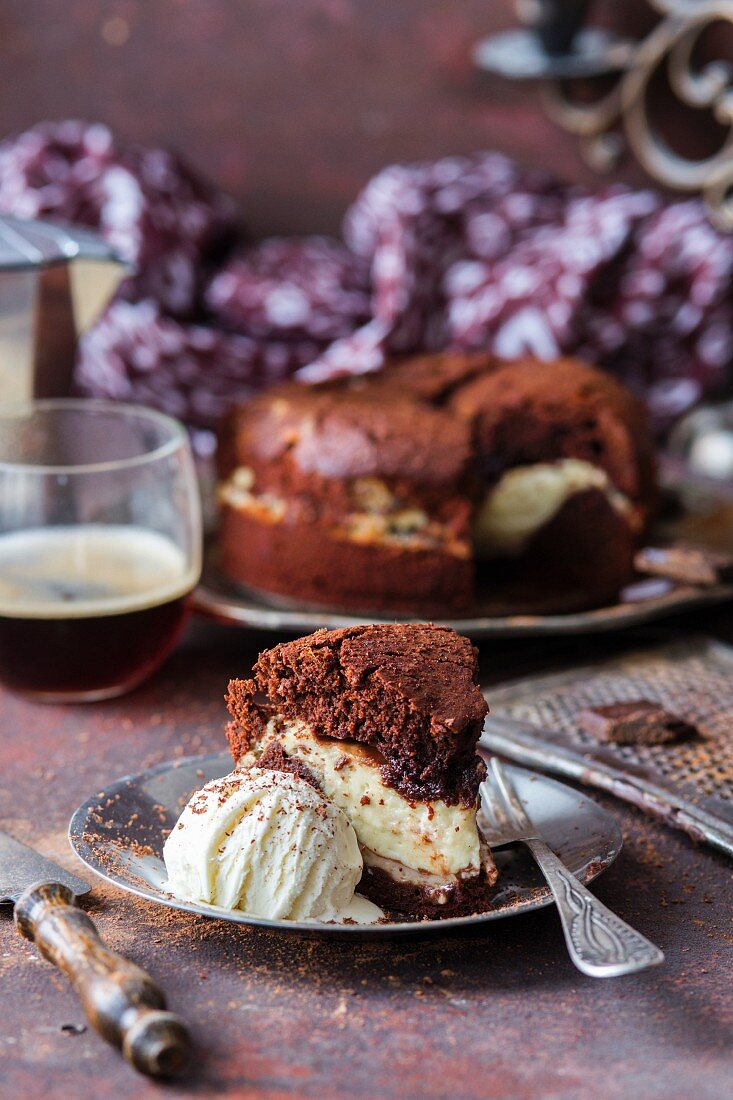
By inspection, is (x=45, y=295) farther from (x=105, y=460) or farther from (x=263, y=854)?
(x=263, y=854)

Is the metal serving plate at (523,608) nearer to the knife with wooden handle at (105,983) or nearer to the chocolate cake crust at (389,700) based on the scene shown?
the chocolate cake crust at (389,700)

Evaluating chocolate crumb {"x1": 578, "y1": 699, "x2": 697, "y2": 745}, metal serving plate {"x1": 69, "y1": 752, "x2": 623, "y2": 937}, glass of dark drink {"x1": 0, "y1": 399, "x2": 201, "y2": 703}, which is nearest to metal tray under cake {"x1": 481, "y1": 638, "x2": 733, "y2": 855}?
chocolate crumb {"x1": 578, "y1": 699, "x2": 697, "y2": 745}

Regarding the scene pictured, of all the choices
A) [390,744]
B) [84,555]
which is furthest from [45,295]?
[390,744]

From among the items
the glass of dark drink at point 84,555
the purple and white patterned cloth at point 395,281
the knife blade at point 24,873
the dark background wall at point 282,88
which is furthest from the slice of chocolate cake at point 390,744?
the dark background wall at point 282,88

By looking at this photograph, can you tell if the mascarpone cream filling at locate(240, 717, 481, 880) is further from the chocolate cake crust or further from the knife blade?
the knife blade

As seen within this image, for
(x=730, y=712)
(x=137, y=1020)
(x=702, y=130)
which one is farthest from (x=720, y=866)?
(x=702, y=130)

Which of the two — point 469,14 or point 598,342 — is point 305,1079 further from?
point 469,14
